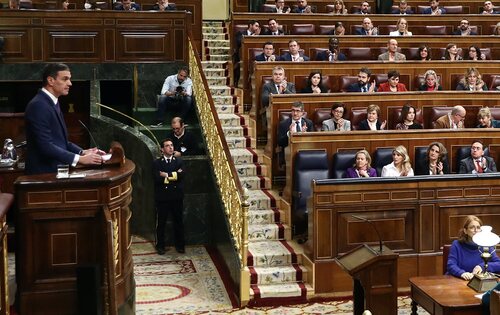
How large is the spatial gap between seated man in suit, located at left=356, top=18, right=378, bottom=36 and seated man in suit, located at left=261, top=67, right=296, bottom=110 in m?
2.15

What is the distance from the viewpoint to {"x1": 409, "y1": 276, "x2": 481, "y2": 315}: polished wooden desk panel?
3656 millimetres

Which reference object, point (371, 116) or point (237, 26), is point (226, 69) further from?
point (371, 116)

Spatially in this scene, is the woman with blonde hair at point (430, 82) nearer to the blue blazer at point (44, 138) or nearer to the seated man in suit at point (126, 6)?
the seated man in suit at point (126, 6)

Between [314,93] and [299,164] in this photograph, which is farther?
[314,93]

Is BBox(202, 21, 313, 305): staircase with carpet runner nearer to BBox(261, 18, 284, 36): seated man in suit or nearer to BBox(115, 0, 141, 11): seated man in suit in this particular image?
BBox(261, 18, 284, 36): seated man in suit

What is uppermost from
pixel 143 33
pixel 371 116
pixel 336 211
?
pixel 143 33

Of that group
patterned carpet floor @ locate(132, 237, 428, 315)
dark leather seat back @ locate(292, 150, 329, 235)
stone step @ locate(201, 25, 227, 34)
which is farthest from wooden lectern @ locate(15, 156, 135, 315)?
stone step @ locate(201, 25, 227, 34)

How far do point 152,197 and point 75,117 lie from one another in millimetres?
1731

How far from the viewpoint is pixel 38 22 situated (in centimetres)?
754

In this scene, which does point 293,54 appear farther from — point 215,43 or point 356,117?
point 215,43

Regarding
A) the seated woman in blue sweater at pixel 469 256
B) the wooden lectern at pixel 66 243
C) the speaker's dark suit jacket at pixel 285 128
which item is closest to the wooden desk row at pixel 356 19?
the speaker's dark suit jacket at pixel 285 128

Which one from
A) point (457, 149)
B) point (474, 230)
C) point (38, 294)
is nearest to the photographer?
point (38, 294)

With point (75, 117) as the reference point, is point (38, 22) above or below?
above

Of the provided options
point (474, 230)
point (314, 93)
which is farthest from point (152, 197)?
point (474, 230)
